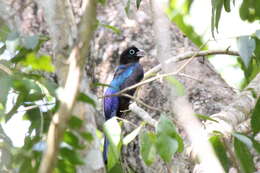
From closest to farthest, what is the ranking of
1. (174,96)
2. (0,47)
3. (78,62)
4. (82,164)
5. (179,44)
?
(78,62)
(174,96)
(82,164)
(0,47)
(179,44)

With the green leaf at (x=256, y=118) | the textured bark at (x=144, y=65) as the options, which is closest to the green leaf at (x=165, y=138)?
the textured bark at (x=144, y=65)

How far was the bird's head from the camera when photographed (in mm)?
6324

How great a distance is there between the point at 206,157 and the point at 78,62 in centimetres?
56

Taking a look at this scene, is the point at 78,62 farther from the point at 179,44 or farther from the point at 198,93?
the point at 179,44

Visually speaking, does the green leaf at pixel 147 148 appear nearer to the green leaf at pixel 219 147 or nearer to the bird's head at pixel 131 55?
the green leaf at pixel 219 147

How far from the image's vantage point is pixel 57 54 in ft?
8.88

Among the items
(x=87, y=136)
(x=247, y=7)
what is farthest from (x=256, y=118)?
(x=87, y=136)

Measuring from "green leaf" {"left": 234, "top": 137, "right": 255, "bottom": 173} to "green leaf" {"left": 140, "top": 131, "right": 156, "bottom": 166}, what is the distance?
522 millimetres

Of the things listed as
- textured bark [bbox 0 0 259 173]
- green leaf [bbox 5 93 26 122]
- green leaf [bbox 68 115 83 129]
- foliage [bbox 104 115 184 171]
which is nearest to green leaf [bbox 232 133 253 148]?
foliage [bbox 104 115 184 171]

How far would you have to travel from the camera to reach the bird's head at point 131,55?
20.7 feet

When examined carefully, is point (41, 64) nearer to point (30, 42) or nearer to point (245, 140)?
point (30, 42)

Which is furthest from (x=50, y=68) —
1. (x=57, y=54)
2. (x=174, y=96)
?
(x=174, y=96)

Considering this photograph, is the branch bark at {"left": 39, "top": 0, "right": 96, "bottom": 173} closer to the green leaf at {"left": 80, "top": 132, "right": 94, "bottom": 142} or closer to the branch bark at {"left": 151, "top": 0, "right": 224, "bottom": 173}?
the branch bark at {"left": 151, "top": 0, "right": 224, "bottom": 173}

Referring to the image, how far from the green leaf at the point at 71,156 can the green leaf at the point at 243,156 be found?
1.18 m
